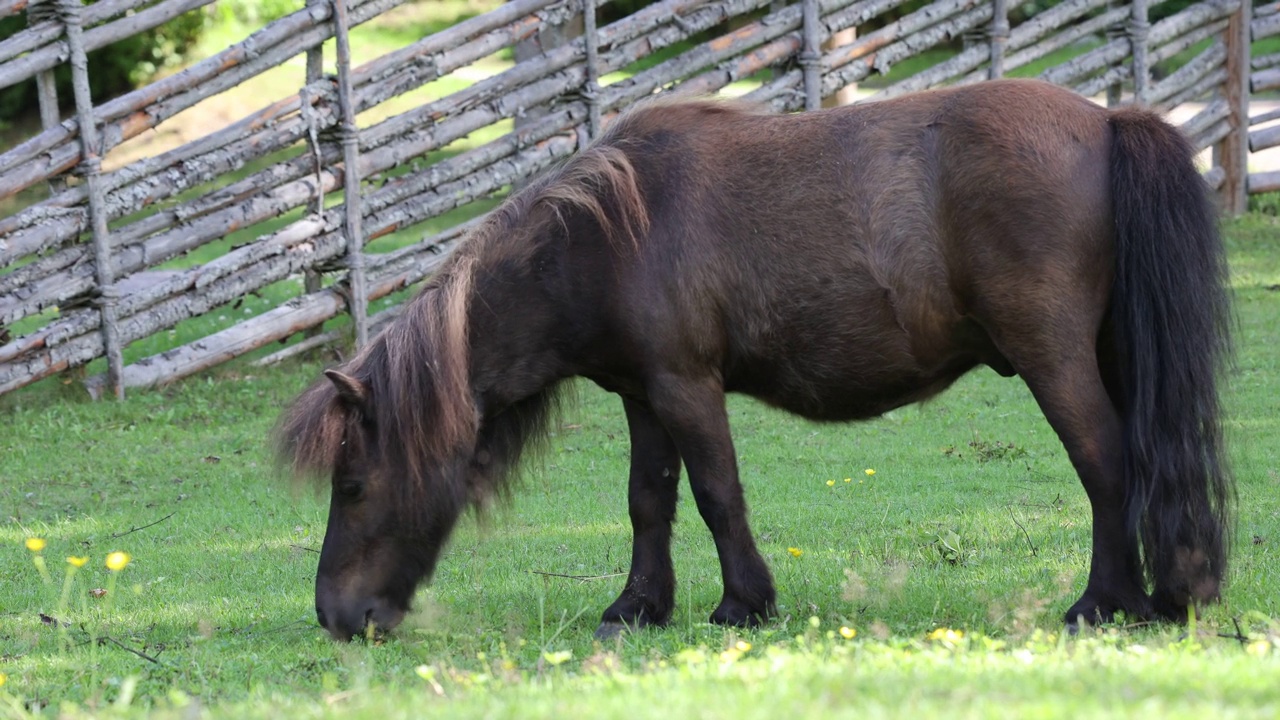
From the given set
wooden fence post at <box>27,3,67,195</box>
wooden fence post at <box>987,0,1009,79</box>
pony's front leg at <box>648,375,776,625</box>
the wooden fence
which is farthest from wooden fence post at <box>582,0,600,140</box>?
pony's front leg at <box>648,375,776,625</box>

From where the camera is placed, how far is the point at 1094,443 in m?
4.61

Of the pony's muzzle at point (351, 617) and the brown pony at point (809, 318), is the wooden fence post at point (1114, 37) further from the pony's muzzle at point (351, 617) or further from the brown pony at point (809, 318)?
the pony's muzzle at point (351, 617)

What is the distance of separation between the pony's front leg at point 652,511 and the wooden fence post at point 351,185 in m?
4.96

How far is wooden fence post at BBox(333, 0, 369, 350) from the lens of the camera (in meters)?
9.91

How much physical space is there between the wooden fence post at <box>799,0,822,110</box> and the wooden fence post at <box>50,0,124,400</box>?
18.2ft

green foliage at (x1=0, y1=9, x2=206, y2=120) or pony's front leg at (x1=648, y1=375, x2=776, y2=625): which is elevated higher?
green foliage at (x1=0, y1=9, x2=206, y2=120)

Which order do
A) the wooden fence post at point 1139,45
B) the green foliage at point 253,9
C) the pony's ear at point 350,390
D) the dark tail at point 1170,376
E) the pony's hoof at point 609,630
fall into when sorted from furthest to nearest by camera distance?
the green foliage at point 253,9
the wooden fence post at point 1139,45
the pony's hoof at point 609,630
the pony's ear at point 350,390
the dark tail at point 1170,376

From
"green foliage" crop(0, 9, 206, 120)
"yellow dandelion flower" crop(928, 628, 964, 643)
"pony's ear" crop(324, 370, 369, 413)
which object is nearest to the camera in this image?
"yellow dandelion flower" crop(928, 628, 964, 643)

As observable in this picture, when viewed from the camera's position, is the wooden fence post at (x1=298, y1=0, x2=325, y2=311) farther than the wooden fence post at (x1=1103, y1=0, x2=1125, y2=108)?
No

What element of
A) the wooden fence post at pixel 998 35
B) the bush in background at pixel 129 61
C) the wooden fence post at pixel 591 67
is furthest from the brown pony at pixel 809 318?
the bush in background at pixel 129 61

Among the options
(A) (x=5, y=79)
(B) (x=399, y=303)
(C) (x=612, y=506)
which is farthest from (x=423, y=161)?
(C) (x=612, y=506)

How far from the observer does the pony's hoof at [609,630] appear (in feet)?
16.5

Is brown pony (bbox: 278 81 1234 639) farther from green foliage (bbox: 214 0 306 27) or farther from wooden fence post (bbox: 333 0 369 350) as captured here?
green foliage (bbox: 214 0 306 27)

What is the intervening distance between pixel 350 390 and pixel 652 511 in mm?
1248
